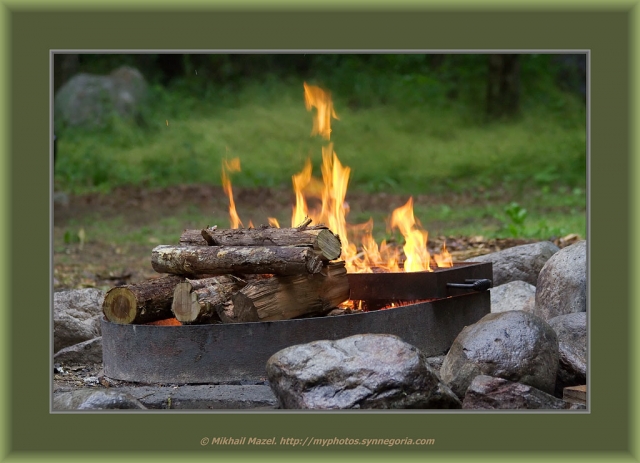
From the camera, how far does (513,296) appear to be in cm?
676

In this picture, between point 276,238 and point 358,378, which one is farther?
point 276,238

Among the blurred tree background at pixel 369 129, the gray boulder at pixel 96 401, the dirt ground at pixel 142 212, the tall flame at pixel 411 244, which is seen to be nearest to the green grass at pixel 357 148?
the blurred tree background at pixel 369 129

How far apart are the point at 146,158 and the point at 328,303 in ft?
36.0

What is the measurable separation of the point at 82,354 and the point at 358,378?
2424 mm

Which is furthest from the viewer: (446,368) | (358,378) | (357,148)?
(357,148)

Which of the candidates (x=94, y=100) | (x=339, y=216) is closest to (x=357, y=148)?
(x=94, y=100)

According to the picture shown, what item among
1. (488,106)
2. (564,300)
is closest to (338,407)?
(564,300)

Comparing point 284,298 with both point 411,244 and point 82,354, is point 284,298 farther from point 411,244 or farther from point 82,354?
point 82,354

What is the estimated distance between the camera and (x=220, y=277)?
204 inches

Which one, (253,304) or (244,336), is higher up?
(253,304)

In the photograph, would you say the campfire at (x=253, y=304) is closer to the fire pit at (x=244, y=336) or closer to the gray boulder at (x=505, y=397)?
the fire pit at (x=244, y=336)

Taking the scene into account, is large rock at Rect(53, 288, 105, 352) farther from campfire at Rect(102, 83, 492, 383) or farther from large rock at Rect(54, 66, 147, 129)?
large rock at Rect(54, 66, 147, 129)

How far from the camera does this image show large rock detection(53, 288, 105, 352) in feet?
20.9
